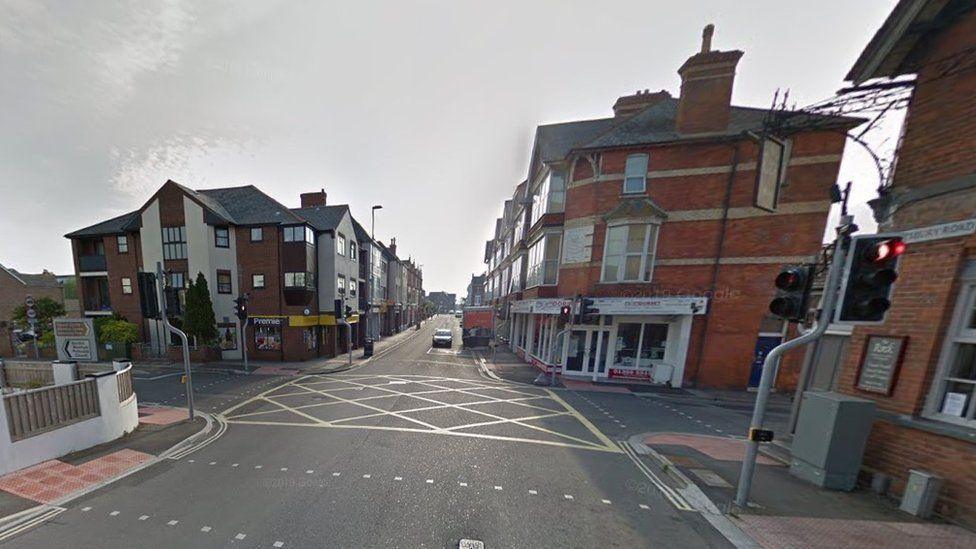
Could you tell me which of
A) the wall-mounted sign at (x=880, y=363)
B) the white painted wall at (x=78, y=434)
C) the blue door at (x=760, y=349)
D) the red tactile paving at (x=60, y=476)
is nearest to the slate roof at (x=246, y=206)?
the white painted wall at (x=78, y=434)

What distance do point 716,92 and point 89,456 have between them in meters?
22.6

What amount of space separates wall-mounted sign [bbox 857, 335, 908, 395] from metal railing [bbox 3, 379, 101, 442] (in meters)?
15.7

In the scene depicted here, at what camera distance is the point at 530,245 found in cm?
1831

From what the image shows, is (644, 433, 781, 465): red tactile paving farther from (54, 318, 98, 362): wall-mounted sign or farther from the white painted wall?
(54, 318, 98, 362): wall-mounted sign

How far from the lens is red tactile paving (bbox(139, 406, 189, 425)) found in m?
8.14

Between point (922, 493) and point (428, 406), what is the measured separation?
397 inches

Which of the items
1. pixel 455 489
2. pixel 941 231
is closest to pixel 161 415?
pixel 455 489

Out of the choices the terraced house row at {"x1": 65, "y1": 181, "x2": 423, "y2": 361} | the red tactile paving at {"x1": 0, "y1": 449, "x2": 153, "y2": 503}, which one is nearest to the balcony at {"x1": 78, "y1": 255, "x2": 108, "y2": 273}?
the terraced house row at {"x1": 65, "y1": 181, "x2": 423, "y2": 361}

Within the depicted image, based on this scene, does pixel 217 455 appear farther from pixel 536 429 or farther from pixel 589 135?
pixel 589 135

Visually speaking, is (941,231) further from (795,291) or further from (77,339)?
(77,339)

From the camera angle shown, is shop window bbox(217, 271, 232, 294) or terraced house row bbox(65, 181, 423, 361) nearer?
terraced house row bbox(65, 181, 423, 361)

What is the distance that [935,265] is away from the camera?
486 cm

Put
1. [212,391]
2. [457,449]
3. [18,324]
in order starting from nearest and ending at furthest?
[457,449]
[212,391]
[18,324]

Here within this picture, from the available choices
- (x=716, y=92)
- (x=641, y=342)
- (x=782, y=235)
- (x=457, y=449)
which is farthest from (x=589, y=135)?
(x=457, y=449)
